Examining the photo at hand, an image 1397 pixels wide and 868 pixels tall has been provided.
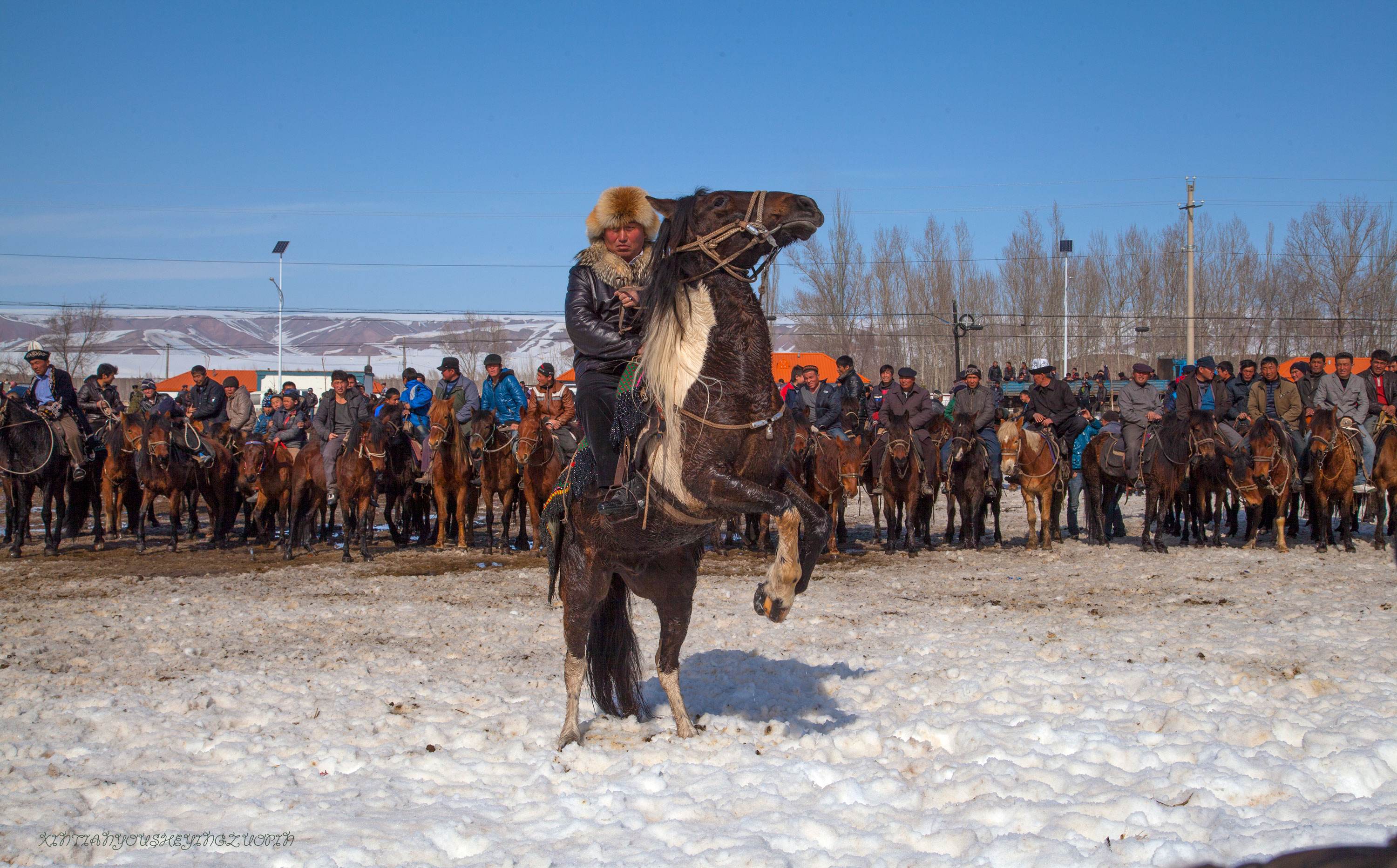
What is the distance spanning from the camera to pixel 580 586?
19.1 ft

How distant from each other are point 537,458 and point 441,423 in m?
1.70

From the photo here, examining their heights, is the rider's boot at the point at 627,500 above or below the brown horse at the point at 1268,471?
above

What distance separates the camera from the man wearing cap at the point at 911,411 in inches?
612

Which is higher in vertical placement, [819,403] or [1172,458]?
[819,403]

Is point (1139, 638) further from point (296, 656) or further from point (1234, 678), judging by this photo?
point (296, 656)

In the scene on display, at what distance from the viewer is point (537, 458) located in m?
14.8

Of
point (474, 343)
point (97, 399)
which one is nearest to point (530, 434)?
point (97, 399)

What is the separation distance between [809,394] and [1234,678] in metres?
11.1

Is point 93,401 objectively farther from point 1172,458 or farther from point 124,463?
point 1172,458

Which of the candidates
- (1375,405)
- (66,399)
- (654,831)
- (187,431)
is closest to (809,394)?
(1375,405)

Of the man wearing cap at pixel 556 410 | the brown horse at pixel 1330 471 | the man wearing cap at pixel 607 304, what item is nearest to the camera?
the man wearing cap at pixel 607 304

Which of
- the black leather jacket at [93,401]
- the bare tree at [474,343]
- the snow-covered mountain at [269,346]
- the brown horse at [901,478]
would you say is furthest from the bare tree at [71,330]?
the brown horse at [901,478]

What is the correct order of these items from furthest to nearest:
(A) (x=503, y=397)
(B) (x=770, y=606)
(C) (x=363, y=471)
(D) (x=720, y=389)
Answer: (A) (x=503, y=397) → (C) (x=363, y=471) → (D) (x=720, y=389) → (B) (x=770, y=606)

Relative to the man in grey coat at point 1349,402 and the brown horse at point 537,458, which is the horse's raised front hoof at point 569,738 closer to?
the brown horse at point 537,458
